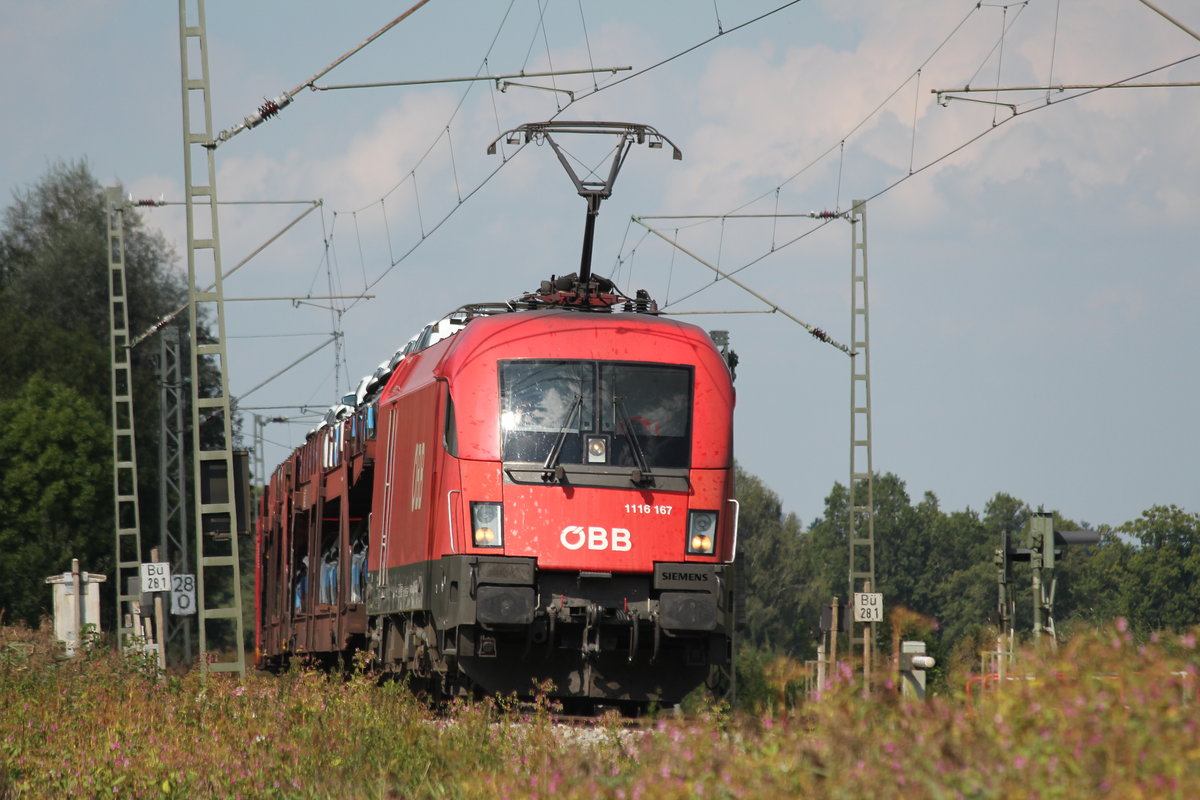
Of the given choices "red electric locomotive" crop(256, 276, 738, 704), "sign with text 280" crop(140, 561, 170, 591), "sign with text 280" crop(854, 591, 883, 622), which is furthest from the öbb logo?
"sign with text 280" crop(854, 591, 883, 622)

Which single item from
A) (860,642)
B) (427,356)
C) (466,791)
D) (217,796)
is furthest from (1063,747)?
(860,642)

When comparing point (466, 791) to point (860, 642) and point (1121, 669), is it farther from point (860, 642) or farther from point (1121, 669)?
point (860, 642)

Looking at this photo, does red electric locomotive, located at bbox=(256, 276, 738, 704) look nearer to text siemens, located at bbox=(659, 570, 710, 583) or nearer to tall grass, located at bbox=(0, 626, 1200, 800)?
text siemens, located at bbox=(659, 570, 710, 583)

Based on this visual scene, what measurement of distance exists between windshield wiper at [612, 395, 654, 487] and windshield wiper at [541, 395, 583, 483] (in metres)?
0.33

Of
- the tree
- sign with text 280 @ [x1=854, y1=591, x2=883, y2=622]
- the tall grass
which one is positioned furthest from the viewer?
the tree

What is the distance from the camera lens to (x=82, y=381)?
60.2 meters

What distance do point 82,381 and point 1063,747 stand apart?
191 feet

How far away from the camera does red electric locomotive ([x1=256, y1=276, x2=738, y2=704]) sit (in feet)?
46.1

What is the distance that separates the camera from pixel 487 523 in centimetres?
1405

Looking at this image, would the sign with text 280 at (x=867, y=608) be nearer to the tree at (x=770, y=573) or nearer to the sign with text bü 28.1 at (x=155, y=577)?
the sign with text bü 28.1 at (x=155, y=577)

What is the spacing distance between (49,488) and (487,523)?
45.1 m

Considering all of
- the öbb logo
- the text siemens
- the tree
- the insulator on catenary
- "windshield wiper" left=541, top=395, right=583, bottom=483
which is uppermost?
the insulator on catenary

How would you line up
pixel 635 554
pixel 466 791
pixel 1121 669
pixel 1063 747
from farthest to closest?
pixel 635 554 → pixel 466 791 → pixel 1121 669 → pixel 1063 747

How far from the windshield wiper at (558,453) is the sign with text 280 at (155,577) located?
61.8 ft
